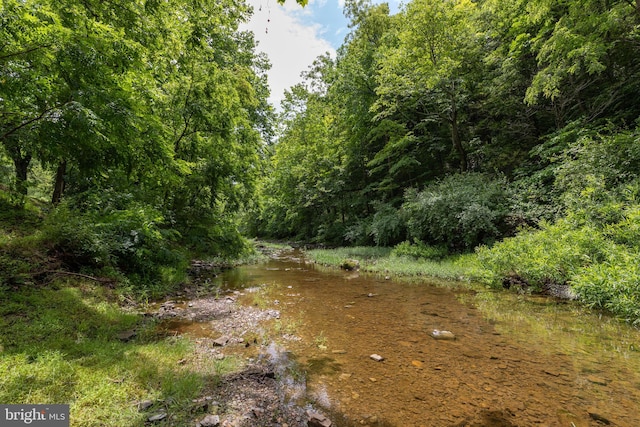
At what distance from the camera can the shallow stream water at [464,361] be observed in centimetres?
301

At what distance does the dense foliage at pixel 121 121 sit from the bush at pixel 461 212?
845cm

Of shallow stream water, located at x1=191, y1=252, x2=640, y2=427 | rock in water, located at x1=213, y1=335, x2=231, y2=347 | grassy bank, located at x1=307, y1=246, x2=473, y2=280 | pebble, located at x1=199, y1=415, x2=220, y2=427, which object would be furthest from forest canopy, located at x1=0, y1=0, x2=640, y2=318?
pebble, located at x1=199, y1=415, x2=220, y2=427

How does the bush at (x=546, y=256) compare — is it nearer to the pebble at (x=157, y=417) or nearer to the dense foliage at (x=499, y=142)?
the dense foliage at (x=499, y=142)

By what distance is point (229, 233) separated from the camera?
12258 mm

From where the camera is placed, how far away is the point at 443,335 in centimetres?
506

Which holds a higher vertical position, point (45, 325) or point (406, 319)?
point (45, 325)

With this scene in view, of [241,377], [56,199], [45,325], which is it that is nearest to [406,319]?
[241,377]

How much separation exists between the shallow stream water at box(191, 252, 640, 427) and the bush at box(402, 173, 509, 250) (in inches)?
181

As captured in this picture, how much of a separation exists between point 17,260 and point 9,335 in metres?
2.52

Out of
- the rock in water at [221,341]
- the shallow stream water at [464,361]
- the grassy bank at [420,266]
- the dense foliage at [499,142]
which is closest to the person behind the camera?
the shallow stream water at [464,361]

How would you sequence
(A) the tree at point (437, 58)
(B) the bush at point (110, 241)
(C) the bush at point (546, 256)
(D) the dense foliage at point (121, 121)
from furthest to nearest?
(A) the tree at point (437, 58), (C) the bush at point (546, 256), (B) the bush at point (110, 241), (D) the dense foliage at point (121, 121)

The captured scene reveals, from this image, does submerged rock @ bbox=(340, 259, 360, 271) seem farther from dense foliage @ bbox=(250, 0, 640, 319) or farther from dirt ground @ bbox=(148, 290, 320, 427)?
dirt ground @ bbox=(148, 290, 320, 427)

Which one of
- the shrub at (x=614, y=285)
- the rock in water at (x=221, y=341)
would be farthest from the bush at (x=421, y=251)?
the rock in water at (x=221, y=341)

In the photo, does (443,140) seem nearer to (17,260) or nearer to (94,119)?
(94,119)
